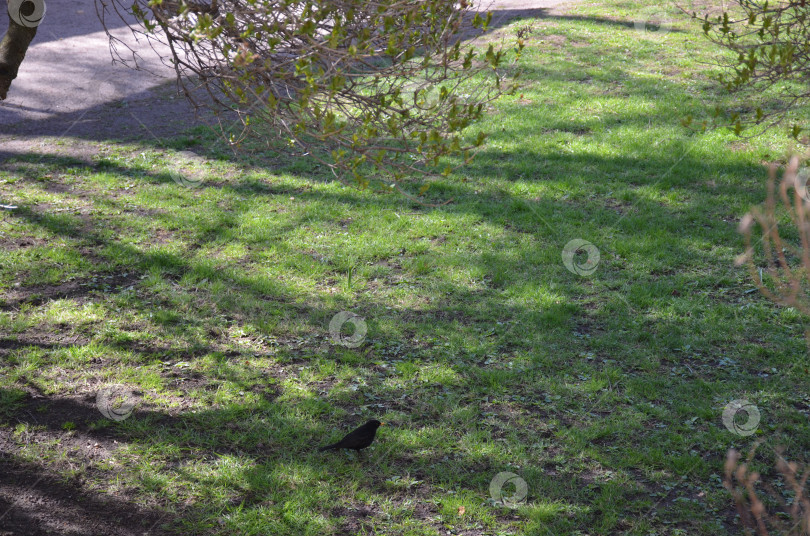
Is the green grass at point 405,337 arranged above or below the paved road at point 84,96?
below

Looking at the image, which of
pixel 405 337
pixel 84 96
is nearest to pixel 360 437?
pixel 405 337

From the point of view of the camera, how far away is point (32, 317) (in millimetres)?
5457

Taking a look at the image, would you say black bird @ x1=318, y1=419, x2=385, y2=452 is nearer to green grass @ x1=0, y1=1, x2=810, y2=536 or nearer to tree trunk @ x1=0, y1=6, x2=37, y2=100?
green grass @ x1=0, y1=1, x2=810, y2=536

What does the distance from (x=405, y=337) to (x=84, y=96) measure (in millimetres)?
8445

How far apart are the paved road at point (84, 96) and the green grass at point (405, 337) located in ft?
3.89

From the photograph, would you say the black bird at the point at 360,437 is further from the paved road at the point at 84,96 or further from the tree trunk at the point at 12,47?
the paved road at the point at 84,96

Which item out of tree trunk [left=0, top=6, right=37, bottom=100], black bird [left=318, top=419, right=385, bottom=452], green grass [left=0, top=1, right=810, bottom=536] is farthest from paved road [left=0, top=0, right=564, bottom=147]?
black bird [left=318, top=419, right=385, bottom=452]

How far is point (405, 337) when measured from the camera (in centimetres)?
549

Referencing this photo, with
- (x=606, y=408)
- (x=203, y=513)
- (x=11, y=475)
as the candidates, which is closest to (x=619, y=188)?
(x=606, y=408)

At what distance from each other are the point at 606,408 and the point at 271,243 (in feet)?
12.6

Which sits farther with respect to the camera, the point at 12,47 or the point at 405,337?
the point at 405,337

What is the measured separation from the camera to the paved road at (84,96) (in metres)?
9.77

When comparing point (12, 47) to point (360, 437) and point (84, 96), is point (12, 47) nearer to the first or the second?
point (360, 437)

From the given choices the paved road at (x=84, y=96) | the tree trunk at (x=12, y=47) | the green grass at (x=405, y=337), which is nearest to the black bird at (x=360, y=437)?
the green grass at (x=405, y=337)
